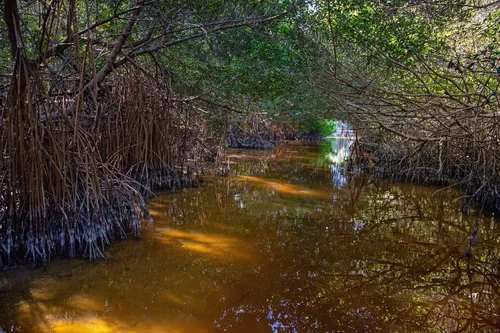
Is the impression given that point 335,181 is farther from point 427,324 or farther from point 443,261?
point 427,324

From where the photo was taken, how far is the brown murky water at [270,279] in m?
3.14

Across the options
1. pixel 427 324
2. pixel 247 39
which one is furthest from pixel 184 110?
pixel 427 324

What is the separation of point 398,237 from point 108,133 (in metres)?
4.85

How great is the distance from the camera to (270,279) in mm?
3982

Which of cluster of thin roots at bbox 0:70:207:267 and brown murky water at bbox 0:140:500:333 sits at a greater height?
cluster of thin roots at bbox 0:70:207:267

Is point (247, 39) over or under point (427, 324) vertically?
over

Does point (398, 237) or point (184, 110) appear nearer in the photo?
point (398, 237)

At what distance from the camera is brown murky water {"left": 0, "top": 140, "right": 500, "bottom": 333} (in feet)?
10.3

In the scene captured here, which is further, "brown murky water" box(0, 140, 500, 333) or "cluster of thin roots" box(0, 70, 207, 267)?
"cluster of thin roots" box(0, 70, 207, 267)

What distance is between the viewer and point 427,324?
329 centimetres

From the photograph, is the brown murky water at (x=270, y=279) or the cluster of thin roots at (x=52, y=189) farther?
the cluster of thin roots at (x=52, y=189)

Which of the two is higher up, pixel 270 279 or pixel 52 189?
A: pixel 52 189

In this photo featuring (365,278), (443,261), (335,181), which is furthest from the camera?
(335,181)

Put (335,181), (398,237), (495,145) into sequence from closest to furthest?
(398,237)
(495,145)
(335,181)
